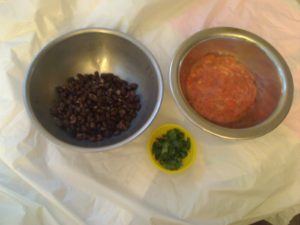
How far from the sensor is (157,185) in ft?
2.52

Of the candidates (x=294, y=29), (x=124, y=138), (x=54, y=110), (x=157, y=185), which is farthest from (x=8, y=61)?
(x=294, y=29)

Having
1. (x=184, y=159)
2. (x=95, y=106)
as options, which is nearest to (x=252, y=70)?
(x=184, y=159)

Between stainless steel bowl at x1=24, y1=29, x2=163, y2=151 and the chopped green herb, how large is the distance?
0.23 feet

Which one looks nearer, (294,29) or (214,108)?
(214,108)

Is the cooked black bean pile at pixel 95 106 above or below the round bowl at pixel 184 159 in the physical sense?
above

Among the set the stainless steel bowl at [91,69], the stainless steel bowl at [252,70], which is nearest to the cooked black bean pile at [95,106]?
the stainless steel bowl at [91,69]

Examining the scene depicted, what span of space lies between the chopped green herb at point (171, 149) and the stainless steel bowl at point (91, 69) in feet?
0.23

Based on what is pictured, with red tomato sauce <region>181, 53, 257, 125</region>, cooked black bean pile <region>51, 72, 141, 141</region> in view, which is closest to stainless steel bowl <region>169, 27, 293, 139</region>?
red tomato sauce <region>181, 53, 257, 125</region>

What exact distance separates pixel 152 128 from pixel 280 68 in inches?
13.2

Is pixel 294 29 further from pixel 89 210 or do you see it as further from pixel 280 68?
pixel 89 210

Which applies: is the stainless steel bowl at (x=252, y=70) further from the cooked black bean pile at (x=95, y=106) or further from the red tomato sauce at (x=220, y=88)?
the cooked black bean pile at (x=95, y=106)

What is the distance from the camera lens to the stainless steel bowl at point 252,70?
726 millimetres

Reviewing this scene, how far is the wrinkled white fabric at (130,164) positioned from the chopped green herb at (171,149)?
27 millimetres

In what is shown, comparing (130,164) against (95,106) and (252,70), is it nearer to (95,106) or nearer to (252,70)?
(95,106)
